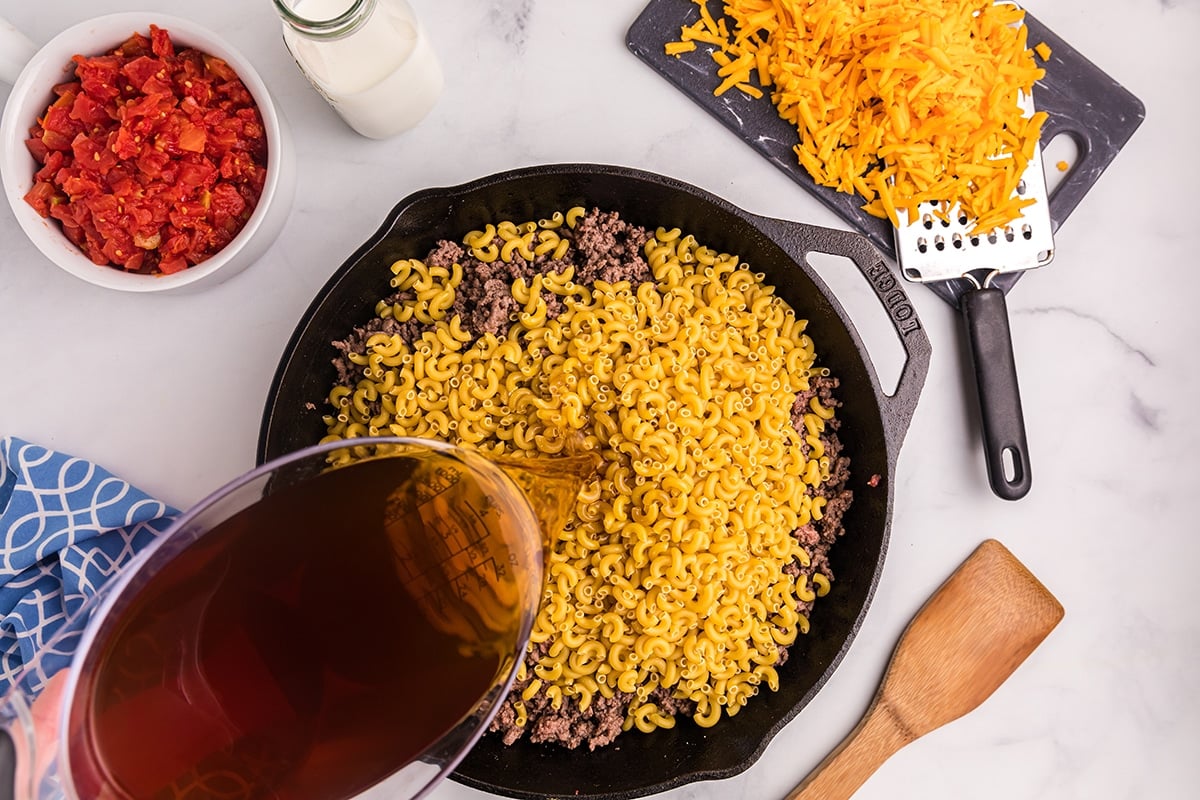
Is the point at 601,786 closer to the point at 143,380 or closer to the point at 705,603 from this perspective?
the point at 705,603

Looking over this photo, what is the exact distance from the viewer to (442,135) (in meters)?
1.77

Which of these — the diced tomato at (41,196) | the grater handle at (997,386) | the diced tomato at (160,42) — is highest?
the diced tomato at (160,42)

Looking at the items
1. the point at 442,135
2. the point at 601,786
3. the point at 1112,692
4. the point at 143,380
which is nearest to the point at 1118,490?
the point at 1112,692

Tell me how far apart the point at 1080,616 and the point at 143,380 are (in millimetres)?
1867

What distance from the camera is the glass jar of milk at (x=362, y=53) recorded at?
1.38m

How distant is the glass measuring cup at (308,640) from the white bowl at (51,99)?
1.97 feet

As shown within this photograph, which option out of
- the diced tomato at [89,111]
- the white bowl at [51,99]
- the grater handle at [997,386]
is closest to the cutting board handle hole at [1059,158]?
the grater handle at [997,386]

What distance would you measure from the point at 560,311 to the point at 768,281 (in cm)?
37

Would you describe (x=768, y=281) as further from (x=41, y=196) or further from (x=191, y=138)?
(x=41, y=196)

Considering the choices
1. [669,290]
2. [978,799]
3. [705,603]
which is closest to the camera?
[705,603]

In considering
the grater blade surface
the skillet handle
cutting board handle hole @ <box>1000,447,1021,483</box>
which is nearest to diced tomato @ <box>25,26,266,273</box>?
the skillet handle

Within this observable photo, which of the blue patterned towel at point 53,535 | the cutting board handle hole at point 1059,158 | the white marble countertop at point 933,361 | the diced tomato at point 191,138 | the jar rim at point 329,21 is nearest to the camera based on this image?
the jar rim at point 329,21

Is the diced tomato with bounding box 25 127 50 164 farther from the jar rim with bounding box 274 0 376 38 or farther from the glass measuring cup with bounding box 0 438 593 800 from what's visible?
the glass measuring cup with bounding box 0 438 593 800

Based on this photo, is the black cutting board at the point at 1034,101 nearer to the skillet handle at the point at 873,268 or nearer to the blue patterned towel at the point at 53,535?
the skillet handle at the point at 873,268
